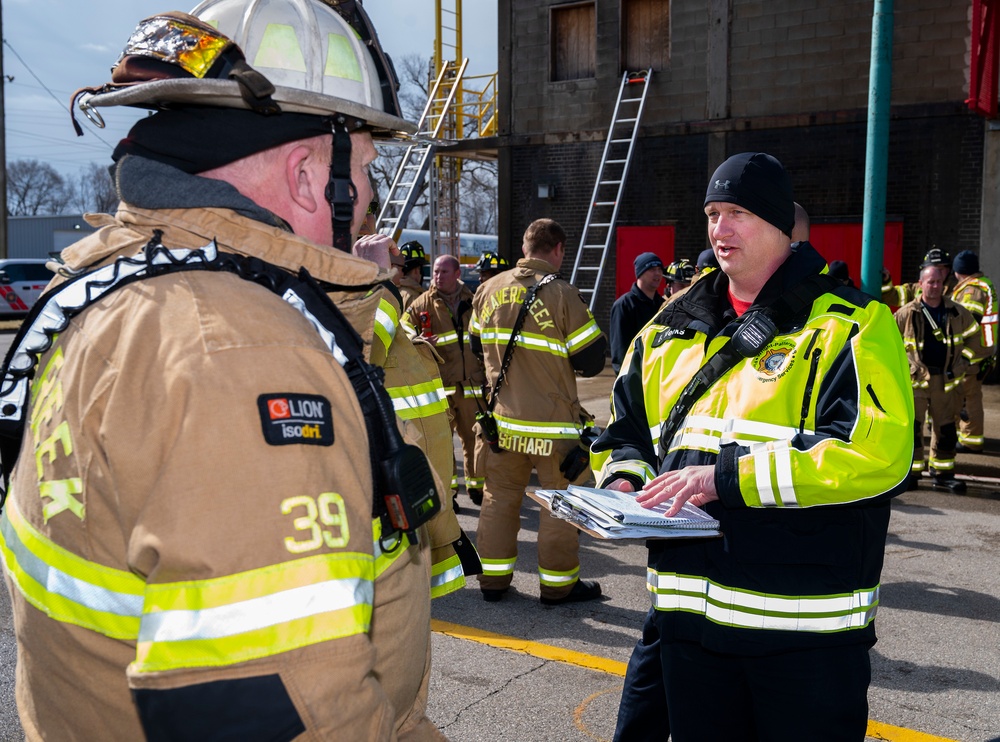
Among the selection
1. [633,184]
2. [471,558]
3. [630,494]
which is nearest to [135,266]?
[471,558]

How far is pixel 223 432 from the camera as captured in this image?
1165 mm

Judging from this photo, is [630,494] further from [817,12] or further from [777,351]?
[817,12]

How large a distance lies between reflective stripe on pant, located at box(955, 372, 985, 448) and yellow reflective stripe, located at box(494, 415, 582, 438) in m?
5.49

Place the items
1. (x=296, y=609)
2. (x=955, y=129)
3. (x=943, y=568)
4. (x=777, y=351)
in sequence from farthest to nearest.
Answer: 1. (x=955, y=129)
2. (x=943, y=568)
3. (x=777, y=351)
4. (x=296, y=609)

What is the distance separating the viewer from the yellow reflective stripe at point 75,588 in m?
1.29

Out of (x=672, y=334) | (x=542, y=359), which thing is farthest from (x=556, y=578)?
(x=672, y=334)

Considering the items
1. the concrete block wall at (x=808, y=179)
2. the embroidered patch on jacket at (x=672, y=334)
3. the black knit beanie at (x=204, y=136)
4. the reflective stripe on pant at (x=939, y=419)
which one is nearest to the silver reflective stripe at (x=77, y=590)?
the black knit beanie at (x=204, y=136)

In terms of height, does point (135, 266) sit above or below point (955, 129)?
below

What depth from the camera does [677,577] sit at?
2.76m

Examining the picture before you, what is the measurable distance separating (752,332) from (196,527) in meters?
1.91

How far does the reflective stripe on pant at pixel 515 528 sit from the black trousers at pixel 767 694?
2.47 m

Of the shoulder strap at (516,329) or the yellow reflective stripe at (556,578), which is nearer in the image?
the yellow reflective stripe at (556,578)

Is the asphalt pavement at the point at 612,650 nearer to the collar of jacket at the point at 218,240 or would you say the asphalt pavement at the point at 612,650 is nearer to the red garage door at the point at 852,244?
the collar of jacket at the point at 218,240

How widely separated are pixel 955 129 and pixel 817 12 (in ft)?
9.50
